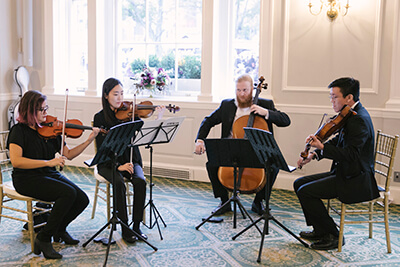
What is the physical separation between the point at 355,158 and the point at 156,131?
1.46 m

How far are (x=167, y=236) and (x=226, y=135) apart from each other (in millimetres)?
1080

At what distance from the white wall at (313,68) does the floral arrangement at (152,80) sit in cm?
23

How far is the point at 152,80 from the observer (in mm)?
6125

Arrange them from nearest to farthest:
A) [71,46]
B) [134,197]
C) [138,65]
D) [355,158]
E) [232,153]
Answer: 1. [355,158]
2. [232,153]
3. [134,197]
4. [138,65]
5. [71,46]

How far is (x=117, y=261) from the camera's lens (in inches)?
135

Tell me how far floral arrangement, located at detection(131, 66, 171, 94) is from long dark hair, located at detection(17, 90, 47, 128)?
268 centimetres

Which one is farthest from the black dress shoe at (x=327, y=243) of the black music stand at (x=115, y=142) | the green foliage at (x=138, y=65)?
the green foliage at (x=138, y=65)

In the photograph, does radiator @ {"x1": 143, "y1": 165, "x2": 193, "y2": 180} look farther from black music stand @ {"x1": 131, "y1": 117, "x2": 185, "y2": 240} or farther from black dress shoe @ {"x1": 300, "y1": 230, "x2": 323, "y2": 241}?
black dress shoe @ {"x1": 300, "y1": 230, "x2": 323, "y2": 241}

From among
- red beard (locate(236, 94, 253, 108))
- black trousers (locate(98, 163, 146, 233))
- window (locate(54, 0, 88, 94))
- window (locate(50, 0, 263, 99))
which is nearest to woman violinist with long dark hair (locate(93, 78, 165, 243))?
black trousers (locate(98, 163, 146, 233))

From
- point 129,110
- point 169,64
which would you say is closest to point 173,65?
point 169,64

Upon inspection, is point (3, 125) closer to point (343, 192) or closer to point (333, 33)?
point (333, 33)

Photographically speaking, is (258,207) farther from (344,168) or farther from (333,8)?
(333,8)

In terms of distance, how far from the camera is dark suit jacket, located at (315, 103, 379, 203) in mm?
3469

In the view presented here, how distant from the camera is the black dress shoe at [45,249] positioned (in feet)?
11.4
